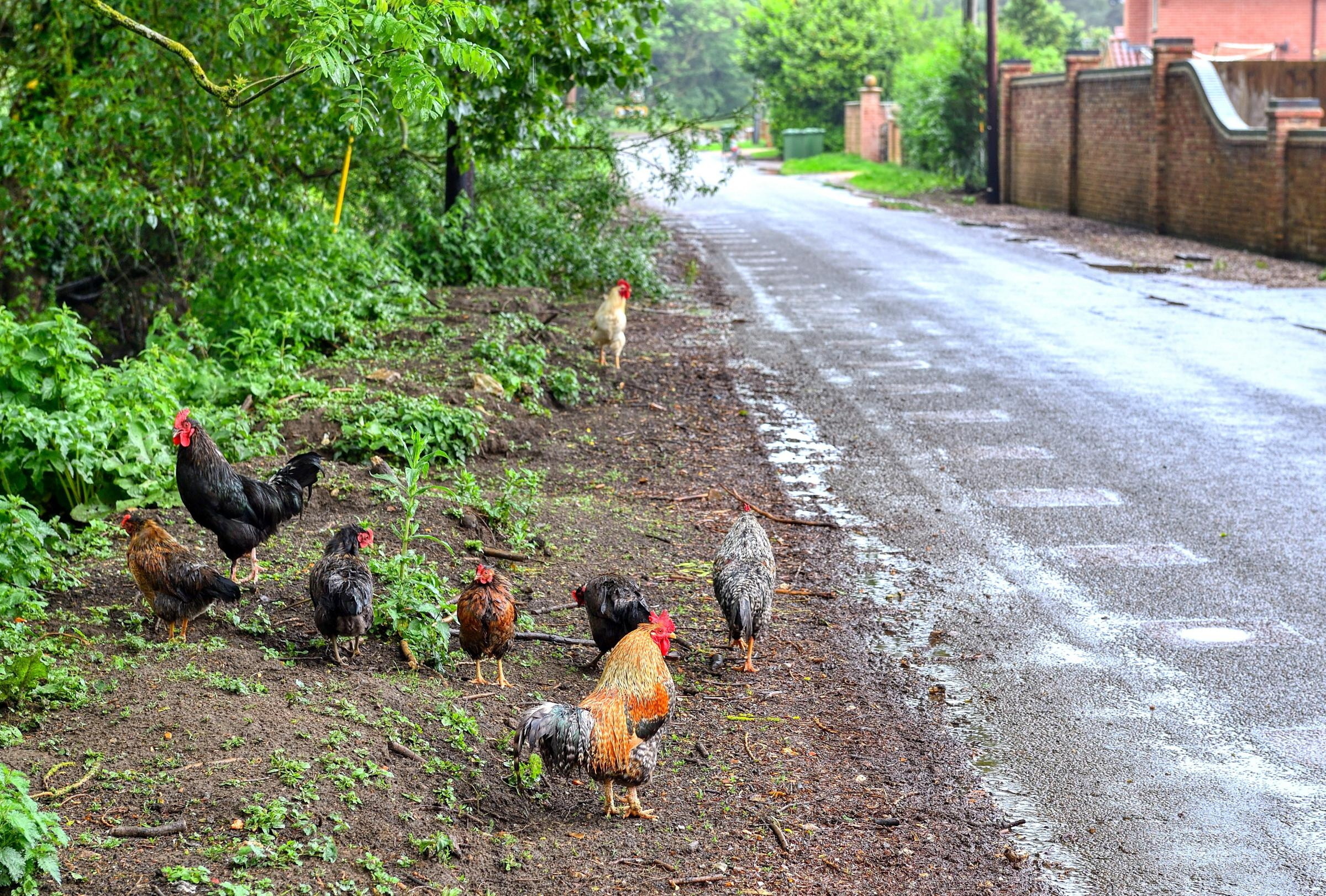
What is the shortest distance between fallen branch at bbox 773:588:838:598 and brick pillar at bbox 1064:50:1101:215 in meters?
25.6

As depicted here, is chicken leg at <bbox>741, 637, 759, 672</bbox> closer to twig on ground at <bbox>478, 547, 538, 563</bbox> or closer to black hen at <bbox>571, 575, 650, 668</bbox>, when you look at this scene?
black hen at <bbox>571, 575, 650, 668</bbox>

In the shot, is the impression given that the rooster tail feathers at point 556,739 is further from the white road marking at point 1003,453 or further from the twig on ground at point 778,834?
the white road marking at point 1003,453

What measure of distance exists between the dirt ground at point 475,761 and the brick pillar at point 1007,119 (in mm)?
29018

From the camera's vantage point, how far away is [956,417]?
36.9 ft

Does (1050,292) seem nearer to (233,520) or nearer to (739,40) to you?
(233,520)

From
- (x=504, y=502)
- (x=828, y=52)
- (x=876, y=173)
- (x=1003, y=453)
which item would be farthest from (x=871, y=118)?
(x=504, y=502)

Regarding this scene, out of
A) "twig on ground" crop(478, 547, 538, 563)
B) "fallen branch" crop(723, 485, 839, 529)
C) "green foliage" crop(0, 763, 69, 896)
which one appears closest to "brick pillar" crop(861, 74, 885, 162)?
"fallen branch" crop(723, 485, 839, 529)

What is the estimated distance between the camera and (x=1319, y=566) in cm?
743

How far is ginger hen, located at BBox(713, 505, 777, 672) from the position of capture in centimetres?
601

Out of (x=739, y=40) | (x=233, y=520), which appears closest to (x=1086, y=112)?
(x=233, y=520)

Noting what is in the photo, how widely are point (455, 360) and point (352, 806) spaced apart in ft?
22.2

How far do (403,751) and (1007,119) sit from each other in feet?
107

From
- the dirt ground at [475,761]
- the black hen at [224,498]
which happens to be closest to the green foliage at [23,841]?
the dirt ground at [475,761]

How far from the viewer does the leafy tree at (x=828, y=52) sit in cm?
5672
